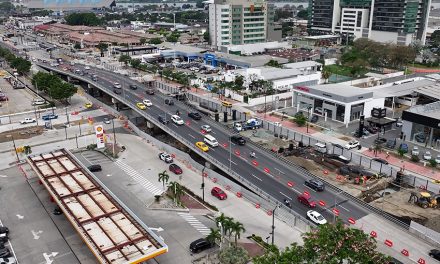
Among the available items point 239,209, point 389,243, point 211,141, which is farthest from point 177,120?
point 389,243

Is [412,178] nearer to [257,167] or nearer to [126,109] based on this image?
[257,167]

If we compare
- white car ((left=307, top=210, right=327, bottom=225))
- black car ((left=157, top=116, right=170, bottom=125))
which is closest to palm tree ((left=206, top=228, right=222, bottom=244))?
white car ((left=307, top=210, right=327, bottom=225))

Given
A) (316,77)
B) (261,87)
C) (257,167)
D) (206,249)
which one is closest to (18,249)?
(206,249)

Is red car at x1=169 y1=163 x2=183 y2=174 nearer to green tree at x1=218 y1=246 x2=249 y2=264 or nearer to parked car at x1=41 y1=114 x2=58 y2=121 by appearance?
green tree at x1=218 y1=246 x2=249 y2=264

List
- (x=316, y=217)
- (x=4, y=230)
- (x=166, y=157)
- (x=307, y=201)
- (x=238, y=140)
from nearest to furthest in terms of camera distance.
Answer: (x=4, y=230)
(x=316, y=217)
(x=307, y=201)
(x=166, y=157)
(x=238, y=140)

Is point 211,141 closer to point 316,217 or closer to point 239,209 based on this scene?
point 239,209

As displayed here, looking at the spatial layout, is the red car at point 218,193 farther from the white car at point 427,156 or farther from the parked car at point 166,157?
the white car at point 427,156

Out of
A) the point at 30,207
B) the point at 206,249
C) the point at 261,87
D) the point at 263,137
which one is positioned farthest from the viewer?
the point at 261,87
